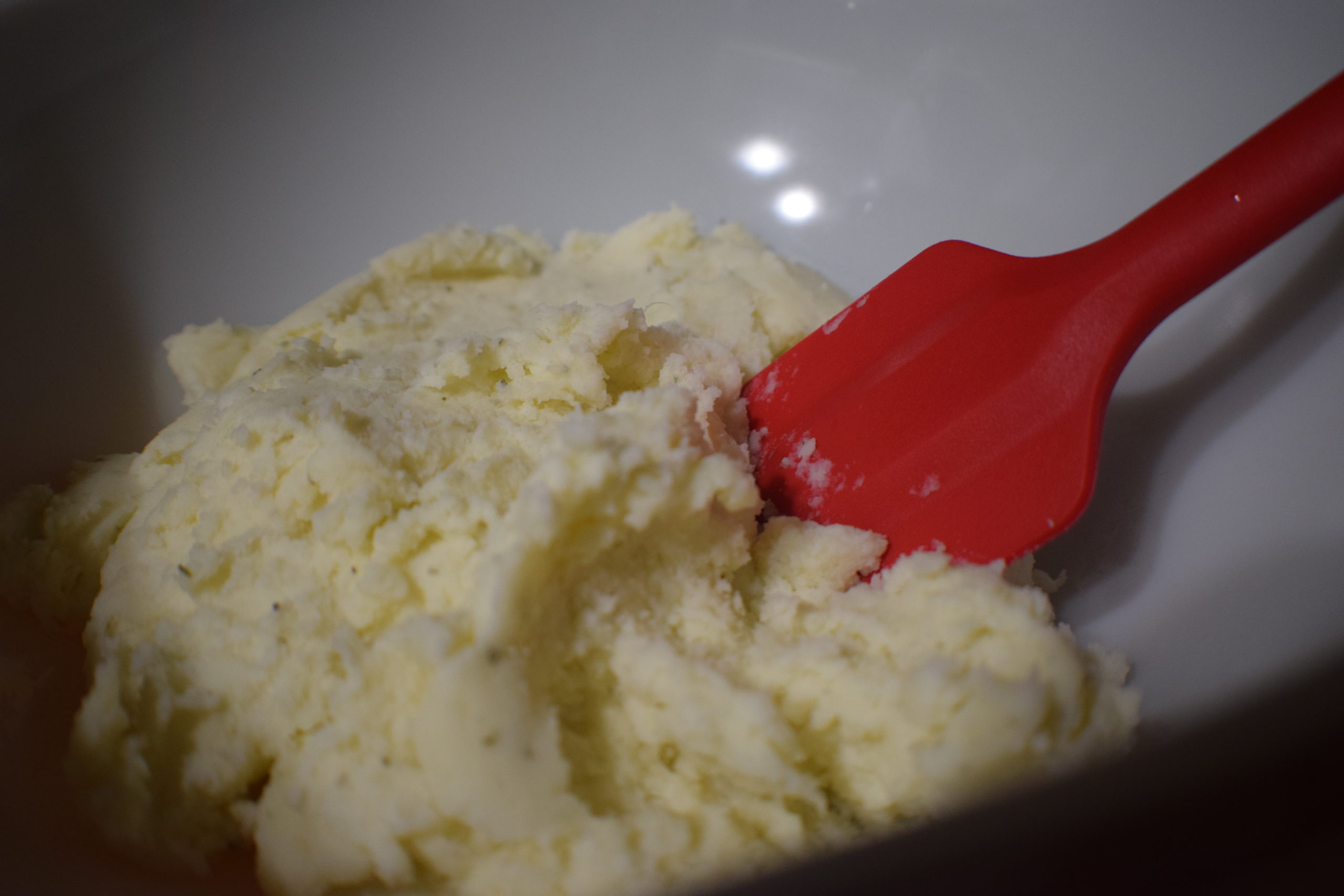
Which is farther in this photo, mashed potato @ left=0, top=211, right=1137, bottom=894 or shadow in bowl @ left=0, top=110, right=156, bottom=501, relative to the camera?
shadow in bowl @ left=0, top=110, right=156, bottom=501

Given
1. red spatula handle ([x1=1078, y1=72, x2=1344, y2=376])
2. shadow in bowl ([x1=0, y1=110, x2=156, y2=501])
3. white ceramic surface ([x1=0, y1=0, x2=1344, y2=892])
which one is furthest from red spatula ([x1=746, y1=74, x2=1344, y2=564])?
shadow in bowl ([x1=0, y1=110, x2=156, y2=501])

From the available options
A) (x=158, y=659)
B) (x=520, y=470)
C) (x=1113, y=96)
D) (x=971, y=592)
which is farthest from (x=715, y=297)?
(x=158, y=659)

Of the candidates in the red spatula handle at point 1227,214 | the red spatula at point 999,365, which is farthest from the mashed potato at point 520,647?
the red spatula handle at point 1227,214

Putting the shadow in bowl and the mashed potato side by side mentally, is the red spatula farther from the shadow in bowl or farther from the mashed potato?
the shadow in bowl

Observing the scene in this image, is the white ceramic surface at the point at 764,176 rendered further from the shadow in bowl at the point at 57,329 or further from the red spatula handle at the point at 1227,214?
the red spatula handle at the point at 1227,214

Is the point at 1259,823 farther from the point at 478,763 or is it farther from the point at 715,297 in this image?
the point at 715,297

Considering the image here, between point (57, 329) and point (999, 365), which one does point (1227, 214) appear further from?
point (57, 329)

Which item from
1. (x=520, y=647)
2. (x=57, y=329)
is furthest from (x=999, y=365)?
(x=57, y=329)
